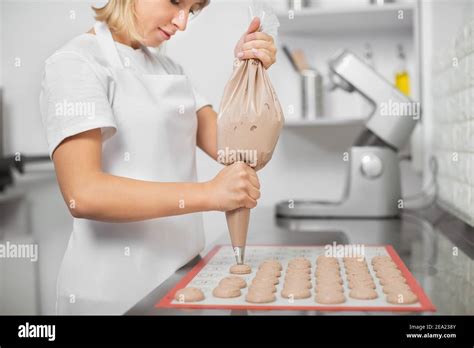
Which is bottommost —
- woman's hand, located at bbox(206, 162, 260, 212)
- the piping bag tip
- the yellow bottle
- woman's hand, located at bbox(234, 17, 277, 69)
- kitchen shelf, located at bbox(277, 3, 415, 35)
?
the piping bag tip

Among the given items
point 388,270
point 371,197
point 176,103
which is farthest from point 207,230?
point 388,270

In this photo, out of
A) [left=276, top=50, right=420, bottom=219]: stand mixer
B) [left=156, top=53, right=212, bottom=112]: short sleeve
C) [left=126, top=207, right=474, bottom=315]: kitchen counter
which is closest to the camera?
[left=126, top=207, right=474, bottom=315]: kitchen counter

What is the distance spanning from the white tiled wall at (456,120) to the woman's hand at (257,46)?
504mm

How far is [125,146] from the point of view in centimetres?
99

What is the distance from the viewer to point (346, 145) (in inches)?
77.5

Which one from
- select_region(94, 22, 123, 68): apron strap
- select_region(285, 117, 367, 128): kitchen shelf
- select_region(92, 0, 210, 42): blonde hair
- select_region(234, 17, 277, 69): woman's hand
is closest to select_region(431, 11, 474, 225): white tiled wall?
select_region(285, 117, 367, 128): kitchen shelf

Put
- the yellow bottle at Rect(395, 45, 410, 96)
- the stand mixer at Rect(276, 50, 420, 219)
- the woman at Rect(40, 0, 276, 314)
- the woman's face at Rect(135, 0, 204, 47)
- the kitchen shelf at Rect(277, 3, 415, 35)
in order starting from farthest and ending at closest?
the yellow bottle at Rect(395, 45, 410, 96), the kitchen shelf at Rect(277, 3, 415, 35), the stand mixer at Rect(276, 50, 420, 219), the woman's face at Rect(135, 0, 204, 47), the woman at Rect(40, 0, 276, 314)

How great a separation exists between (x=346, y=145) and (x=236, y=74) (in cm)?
118

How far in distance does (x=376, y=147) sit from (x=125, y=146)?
0.85 metres

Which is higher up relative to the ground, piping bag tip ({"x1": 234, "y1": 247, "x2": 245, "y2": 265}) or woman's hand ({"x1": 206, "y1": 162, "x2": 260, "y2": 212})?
woman's hand ({"x1": 206, "y1": 162, "x2": 260, "y2": 212})

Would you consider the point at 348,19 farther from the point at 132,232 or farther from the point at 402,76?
the point at 132,232

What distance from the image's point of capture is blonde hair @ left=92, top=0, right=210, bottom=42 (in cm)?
100

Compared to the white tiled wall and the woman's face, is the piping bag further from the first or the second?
the white tiled wall

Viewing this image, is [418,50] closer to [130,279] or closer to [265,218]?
[265,218]
